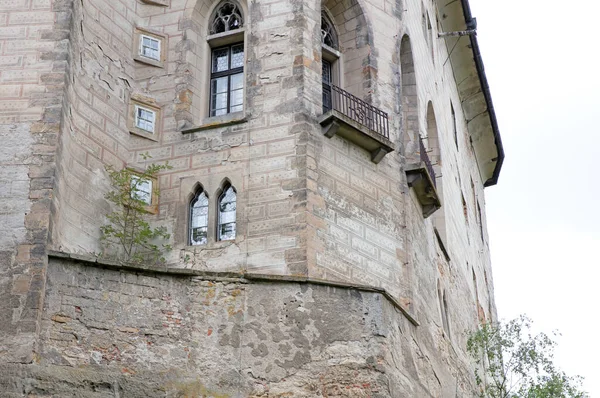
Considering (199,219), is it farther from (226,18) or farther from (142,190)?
(226,18)

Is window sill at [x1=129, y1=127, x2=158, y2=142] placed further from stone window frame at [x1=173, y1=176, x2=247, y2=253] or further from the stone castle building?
stone window frame at [x1=173, y1=176, x2=247, y2=253]

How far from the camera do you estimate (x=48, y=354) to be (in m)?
15.4

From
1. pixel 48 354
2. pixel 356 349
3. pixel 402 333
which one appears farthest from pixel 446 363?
pixel 48 354

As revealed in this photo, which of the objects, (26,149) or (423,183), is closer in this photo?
(26,149)

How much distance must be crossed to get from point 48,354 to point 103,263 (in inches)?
59.9

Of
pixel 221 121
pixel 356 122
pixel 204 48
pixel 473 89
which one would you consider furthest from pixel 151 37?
pixel 473 89

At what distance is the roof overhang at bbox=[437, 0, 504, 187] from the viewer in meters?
27.6

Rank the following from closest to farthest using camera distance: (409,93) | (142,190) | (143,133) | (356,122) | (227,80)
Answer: (142,190) < (356,122) < (143,133) < (227,80) < (409,93)

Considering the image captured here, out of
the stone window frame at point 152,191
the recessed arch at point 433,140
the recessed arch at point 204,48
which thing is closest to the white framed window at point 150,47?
the recessed arch at point 204,48

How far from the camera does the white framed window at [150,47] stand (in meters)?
20.0

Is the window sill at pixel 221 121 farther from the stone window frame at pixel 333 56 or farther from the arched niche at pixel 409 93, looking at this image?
the arched niche at pixel 409 93

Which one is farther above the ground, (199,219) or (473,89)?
(473,89)

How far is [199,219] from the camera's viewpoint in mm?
18484

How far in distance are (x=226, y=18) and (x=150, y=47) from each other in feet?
4.60
